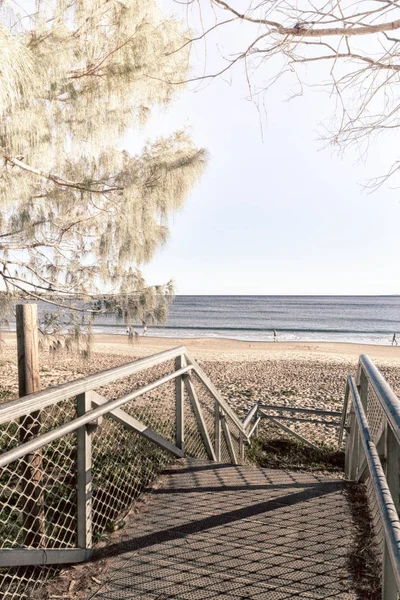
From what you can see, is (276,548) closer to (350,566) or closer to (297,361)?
(350,566)

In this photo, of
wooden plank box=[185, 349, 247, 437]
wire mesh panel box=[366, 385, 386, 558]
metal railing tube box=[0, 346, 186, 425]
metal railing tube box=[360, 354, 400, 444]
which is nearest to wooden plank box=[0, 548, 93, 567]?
metal railing tube box=[0, 346, 186, 425]

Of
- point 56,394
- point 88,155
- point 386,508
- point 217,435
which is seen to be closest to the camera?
point 386,508

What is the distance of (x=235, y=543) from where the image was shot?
8.43ft

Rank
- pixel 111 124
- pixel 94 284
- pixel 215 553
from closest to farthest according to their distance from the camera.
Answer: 1. pixel 215 553
2. pixel 111 124
3. pixel 94 284

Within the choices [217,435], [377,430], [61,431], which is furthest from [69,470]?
[217,435]

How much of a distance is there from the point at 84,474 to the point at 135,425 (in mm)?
687

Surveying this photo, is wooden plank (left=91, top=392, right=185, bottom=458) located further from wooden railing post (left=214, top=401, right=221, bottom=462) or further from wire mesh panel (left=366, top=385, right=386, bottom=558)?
wire mesh panel (left=366, top=385, right=386, bottom=558)

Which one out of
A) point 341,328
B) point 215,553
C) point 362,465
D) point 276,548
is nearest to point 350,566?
point 276,548

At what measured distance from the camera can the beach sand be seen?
11.8 metres

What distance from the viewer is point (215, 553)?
8.05 feet

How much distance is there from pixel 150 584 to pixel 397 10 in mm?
3401

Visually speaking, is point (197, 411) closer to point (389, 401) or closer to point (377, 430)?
point (377, 430)

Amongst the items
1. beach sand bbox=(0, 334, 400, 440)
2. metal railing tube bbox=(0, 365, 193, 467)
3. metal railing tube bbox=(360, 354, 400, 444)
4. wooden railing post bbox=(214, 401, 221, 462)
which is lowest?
beach sand bbox=(0, 334, 400, 440)

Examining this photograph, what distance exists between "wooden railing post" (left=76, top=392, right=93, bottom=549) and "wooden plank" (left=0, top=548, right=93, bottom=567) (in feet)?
0.17
